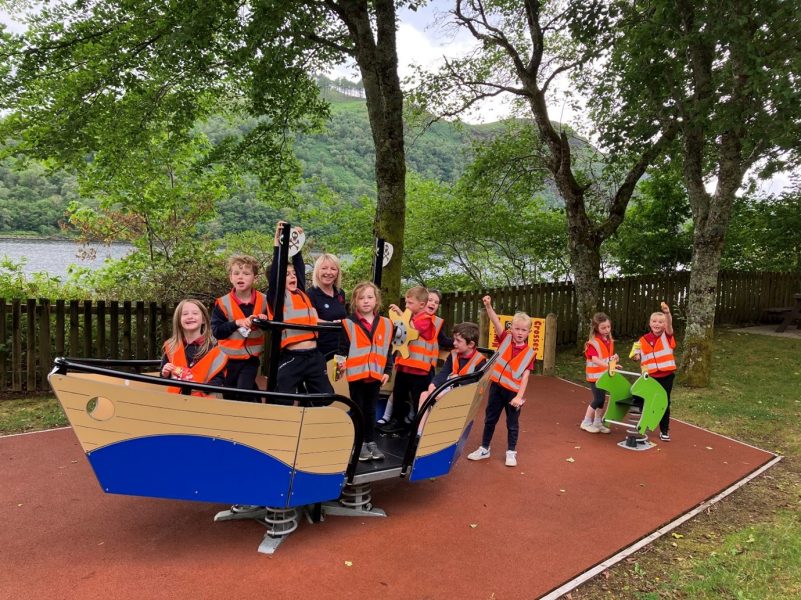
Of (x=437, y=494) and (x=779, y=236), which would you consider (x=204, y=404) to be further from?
(x=779, y=236)

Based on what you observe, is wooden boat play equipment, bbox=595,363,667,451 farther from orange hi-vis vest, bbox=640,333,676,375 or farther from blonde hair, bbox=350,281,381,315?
blonde hair, bbox=350,281,381,315

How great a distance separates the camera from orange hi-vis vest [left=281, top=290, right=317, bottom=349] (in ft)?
13.6

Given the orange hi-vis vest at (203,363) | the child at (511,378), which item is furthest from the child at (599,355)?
the orange hi-vis vest at (203,363)

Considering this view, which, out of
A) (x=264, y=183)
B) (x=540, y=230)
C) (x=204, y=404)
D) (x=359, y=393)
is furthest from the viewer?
(x=540, y=230)

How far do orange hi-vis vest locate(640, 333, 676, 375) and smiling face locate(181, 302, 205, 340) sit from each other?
457cm

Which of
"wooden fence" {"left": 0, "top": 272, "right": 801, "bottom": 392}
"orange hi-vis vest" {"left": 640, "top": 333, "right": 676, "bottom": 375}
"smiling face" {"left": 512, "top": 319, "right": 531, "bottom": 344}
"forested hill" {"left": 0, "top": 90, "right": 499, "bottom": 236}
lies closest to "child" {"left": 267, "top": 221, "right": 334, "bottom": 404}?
"smiling face" {"left": 512, "top": 319, "right": 531, "bottom": 344}

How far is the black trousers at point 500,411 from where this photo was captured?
17.2 ft

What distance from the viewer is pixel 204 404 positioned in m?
3.10

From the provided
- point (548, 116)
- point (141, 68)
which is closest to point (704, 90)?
point (548, 116)

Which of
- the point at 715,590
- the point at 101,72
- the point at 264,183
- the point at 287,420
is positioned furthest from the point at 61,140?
the point at 715,590

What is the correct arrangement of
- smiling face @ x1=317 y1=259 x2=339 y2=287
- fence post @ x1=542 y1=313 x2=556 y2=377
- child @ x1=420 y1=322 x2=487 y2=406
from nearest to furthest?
smiling face @ x1=317 y1=259 x2=339 y2=287 < child @ x1=420 y1=322 x2=487 y2=406 < fence post @ x1=542 y1=313 x2=556 y2=377

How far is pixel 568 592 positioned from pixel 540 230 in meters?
10.4

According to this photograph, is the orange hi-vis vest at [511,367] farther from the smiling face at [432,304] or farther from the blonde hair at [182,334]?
the blonde hair at [182,334]

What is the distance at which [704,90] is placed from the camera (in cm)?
769
